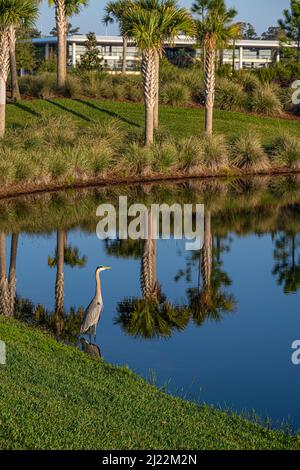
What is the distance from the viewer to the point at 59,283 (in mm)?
18297

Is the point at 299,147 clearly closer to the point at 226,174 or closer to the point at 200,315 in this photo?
the point at 226,174

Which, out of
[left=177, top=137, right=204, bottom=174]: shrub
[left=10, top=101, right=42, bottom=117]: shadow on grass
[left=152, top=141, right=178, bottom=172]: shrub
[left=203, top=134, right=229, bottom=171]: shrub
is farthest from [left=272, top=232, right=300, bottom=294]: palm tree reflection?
[left=10, top=101, right=42, bottom=117]: shadow on grass

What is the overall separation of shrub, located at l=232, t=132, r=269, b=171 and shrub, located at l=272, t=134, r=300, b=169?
1109 millimetres

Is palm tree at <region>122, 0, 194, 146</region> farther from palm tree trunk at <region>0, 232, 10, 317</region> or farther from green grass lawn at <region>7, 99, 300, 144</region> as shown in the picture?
palm tree trunk at <region>0, 232, 10, 317</region>

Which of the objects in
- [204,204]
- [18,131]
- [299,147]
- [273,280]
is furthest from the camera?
[299,147]

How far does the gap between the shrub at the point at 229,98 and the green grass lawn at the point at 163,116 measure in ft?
4.55

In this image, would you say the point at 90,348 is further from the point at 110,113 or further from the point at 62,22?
the point at 62,22

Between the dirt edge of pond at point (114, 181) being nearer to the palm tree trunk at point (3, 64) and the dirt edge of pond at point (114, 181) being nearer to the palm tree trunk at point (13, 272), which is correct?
the palm tree trunk at point (3, 64)

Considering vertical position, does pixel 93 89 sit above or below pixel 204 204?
above

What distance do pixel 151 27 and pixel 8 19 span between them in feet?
22.3

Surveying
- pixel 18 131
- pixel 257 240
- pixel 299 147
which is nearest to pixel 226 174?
pixel 299 147
